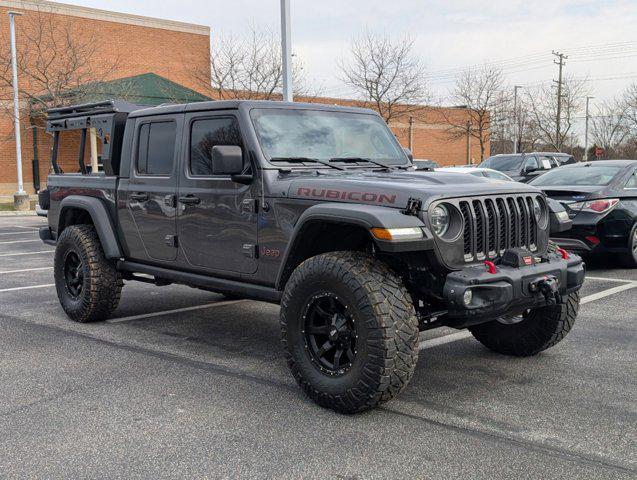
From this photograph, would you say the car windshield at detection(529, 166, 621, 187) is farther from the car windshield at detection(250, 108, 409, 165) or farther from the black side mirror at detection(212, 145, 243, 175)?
the black side mirror at detection(212, 145, 243, 175)

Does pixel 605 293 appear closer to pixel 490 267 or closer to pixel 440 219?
pixel 490 267

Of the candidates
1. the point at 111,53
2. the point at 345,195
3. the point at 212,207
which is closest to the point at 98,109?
the point at 212,207

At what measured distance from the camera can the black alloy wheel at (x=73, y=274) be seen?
6.80m

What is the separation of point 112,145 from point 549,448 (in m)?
4.69

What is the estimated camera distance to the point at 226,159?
4.75 meters

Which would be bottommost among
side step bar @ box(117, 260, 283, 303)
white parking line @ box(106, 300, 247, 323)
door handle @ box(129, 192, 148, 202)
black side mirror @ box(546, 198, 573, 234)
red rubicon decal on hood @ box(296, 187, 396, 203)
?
white parking line @ box(106, 300, 247, 323)

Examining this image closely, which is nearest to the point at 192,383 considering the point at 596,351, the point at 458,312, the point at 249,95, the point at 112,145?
the point at 458,312

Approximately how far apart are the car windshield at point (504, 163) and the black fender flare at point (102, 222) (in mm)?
14343

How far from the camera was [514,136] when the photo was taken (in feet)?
179

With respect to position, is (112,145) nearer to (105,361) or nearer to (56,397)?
(105,361)

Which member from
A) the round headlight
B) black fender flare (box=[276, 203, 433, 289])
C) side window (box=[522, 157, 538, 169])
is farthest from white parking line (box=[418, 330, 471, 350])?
side window (box=[522, 157, 538, 169])

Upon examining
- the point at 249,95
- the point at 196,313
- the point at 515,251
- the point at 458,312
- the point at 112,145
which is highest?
the point at 249,95

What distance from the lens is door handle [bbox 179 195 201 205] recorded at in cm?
548

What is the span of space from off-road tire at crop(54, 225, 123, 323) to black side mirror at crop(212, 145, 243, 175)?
2268 millimetres
